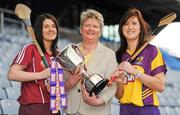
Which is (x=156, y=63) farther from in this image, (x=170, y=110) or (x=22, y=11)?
(x=170, y=110)

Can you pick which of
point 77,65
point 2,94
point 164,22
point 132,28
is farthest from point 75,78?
point 2,94

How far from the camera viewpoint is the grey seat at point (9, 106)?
10.5 feet

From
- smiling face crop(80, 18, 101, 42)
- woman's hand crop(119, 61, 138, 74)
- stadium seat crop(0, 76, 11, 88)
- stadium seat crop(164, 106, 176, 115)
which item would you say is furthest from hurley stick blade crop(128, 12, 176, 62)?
stadium seat crop(164, 106, 176, 115)

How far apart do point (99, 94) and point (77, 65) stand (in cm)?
25

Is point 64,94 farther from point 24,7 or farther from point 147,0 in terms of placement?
point 147,0

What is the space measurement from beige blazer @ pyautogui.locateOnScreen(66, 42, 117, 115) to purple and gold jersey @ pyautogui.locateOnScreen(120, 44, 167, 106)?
109 millimetres

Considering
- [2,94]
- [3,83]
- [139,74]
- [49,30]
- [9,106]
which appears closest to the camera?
[139,74]

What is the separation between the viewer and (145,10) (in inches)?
671

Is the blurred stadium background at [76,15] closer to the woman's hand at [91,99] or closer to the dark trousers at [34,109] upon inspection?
the dark trousers at [34,109]

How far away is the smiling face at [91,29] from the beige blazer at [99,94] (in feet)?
0.34

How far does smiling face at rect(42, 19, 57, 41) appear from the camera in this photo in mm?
2359

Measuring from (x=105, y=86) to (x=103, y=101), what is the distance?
9 cm

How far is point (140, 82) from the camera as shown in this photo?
2.31 meters

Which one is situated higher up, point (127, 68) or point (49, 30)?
point (49, 30)
